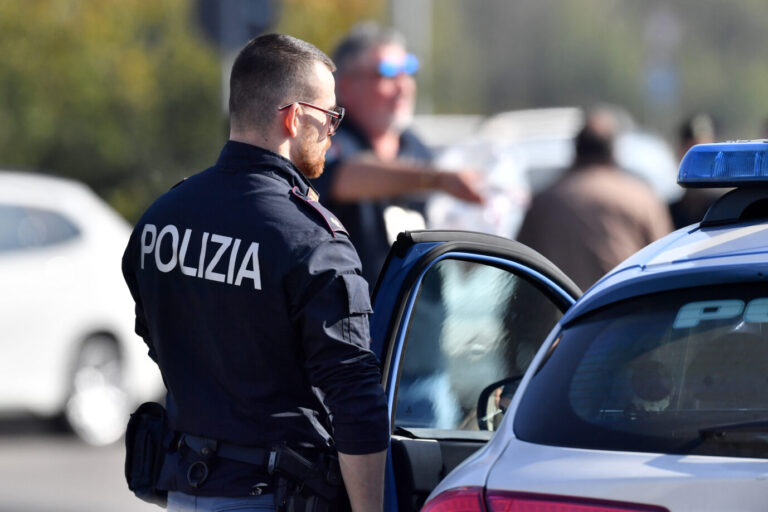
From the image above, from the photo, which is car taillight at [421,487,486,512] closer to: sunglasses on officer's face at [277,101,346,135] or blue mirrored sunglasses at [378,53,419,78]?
sunglasses on officer's face at [277,101,346,135]

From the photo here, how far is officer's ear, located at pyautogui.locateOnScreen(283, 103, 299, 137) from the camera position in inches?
123

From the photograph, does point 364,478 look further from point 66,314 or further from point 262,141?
point 66,314

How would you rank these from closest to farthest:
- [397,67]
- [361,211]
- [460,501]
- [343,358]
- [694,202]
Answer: [460,501]
[343,358]
[361,211]
[397,67]
[694,202]

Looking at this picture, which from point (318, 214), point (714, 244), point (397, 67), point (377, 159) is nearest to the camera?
point (714, 244)

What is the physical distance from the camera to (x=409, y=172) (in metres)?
5.43

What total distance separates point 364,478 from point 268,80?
34.1 inches

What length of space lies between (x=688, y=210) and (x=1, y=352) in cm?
446

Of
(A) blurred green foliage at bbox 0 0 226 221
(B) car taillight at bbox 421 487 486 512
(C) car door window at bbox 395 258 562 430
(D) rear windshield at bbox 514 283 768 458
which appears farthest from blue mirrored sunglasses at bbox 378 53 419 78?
(A) blurred green foliage at bbox 0 0 226 221

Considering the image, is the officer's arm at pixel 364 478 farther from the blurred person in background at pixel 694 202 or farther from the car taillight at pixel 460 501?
the blurred person in background at pixel 694 202

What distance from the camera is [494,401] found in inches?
138

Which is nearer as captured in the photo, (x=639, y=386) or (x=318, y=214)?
(x=639, y=386)

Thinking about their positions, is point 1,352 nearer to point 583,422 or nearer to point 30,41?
point 583,422

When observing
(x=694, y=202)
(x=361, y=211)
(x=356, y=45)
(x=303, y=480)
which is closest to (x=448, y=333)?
(x=303, y=480)

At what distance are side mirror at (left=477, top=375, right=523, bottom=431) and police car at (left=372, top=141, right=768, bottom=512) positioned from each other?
9.8 inches
